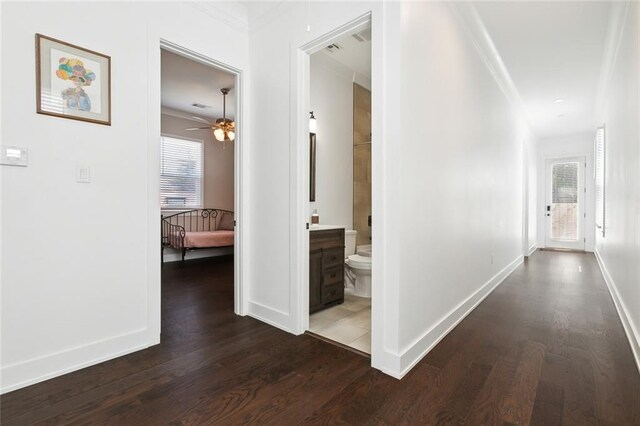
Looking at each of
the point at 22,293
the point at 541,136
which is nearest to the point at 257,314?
the point at 22,293

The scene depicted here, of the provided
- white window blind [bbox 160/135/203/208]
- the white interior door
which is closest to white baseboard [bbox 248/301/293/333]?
white window blind [bbox 160/135/203/208]

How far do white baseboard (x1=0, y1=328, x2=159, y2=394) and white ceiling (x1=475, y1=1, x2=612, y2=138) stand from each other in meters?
3.81

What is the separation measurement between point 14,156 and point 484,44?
4028 millimetres

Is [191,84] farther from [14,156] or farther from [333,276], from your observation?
[333,276]

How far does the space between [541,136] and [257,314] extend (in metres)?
8.21

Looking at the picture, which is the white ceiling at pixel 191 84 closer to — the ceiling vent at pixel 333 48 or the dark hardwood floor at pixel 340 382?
the ceiling vent at pixel 333 48

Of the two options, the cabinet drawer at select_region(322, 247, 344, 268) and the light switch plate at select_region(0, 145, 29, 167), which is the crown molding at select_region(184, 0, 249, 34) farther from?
the cabinet drawer at select_region(322, 247, 344, 268)

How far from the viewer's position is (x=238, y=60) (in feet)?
9.30

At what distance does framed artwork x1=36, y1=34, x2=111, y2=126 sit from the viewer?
70.8 inches

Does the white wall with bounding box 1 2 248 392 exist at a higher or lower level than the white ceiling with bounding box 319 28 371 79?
lower

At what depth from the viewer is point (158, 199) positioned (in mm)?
2266

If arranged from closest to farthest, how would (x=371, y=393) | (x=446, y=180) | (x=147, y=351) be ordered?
(x=371, y=393), (x=147, y=351), (x=446, y=180)

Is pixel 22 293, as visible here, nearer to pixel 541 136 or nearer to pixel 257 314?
pixel 257 314

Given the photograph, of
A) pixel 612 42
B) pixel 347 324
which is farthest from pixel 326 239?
pixel 612 42
